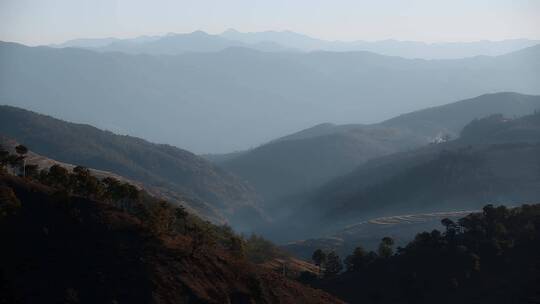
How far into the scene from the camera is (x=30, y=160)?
19375 centimetres

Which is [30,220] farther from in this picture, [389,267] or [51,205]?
[389,267]

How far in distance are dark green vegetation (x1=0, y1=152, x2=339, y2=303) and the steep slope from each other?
80 mm

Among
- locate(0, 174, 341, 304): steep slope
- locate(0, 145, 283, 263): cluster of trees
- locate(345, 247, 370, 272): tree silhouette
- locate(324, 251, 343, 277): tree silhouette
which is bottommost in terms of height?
locate(324, 251, 343, 277): tree silhouette

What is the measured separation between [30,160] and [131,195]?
12984cm

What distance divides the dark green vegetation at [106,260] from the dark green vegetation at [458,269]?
16513mm

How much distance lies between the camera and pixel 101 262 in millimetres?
56812

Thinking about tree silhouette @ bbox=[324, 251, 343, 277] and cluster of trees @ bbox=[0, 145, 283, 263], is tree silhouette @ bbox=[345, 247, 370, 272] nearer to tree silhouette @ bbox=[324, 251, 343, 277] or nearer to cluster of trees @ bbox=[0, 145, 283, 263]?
tree silhouette @ bbox=[324, 251, 343, 277]

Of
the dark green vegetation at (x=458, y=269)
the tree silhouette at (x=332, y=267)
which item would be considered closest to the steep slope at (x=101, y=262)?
the dark green vegetation at (x=458, y=269)

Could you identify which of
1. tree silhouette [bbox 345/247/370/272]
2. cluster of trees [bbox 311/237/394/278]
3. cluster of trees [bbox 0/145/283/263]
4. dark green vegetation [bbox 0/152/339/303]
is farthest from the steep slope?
cluster of trees [bbox 311/237/394/278]

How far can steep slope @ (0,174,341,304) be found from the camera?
5284 cm

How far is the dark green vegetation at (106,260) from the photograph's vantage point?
5294 centimetres

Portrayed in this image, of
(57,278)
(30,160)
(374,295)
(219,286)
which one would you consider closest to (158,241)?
(219,286)

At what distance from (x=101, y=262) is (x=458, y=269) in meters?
49.1

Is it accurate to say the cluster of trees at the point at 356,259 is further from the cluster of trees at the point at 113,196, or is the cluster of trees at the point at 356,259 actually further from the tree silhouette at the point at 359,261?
the cluster of trees at the point at 113,196
